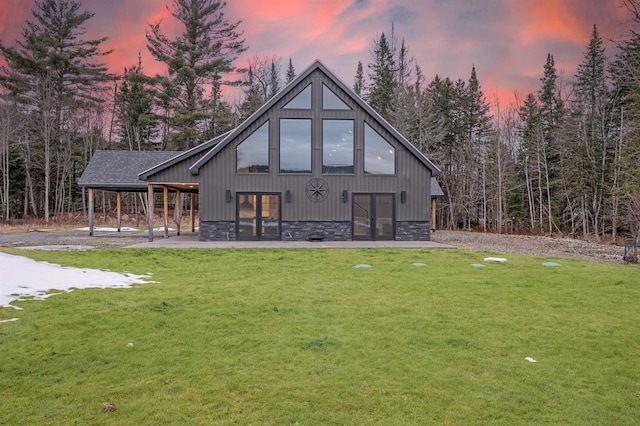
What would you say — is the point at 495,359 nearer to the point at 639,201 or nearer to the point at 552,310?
the point at 552,310

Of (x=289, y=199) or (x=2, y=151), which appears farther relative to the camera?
(x=2, y=151)

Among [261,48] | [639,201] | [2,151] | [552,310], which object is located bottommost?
[552,310]

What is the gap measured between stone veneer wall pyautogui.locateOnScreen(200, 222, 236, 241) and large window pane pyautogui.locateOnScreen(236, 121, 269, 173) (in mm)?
2438

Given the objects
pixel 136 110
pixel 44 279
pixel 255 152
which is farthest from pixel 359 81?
pixel 44 279

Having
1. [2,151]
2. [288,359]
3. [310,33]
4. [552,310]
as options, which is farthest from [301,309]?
[2,151]

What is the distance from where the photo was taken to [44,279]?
784cm

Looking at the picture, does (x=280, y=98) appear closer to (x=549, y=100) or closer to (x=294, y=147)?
(x=294, y=147)

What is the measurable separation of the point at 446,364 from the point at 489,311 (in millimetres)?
2423

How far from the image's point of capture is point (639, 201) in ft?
58.9

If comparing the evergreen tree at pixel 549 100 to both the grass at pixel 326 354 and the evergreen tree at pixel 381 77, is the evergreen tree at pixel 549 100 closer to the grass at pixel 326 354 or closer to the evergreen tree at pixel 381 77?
the evergreen tree at pixel 381 77

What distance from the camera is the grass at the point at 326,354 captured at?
316 cm

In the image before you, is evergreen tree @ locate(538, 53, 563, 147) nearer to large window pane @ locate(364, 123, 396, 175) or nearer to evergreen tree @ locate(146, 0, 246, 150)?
large window pane @ locate(364, 123, 396, 175)

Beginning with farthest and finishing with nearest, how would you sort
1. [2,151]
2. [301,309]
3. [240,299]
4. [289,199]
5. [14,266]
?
[2,151] → [289,199] → [14,266] → [240,299] → [301,309]

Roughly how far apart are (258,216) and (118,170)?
344 inches
